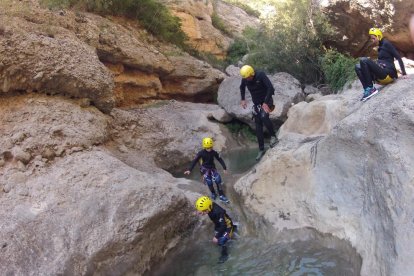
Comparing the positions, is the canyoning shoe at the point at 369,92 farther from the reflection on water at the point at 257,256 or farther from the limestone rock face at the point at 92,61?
the limestone rock face at the point at 92,61

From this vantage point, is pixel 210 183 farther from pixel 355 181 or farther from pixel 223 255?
pixel 355 181

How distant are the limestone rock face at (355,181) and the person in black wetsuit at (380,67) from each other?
0.97 feet

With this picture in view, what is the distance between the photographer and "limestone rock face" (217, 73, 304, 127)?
49.7 ft

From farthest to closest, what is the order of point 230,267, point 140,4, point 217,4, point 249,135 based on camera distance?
point 217,4 → point 140,4 → point 249,135 → point 230,267

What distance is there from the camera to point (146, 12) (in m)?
18.7

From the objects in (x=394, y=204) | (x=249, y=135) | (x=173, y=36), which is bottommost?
(x=249, y=135)

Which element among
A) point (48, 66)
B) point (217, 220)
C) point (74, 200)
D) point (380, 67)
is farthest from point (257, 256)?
point (48, 66)

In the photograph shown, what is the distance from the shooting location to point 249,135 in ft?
53.9

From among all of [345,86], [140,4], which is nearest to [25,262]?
[345,86]

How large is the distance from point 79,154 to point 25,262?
11.1 ft

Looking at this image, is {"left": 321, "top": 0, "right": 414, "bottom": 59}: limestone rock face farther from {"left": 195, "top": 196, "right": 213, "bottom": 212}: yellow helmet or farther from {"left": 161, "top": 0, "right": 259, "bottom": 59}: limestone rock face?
{"left": 195, "top": 196, "right": 213, "bottom": 212}: yellow helmet

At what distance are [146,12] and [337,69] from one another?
9.13m

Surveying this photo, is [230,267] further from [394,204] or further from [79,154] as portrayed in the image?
[79,154]

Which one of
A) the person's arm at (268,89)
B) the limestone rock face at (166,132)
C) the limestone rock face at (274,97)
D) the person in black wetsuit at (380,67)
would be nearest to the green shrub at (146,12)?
the limestone rock face at (166,132)
